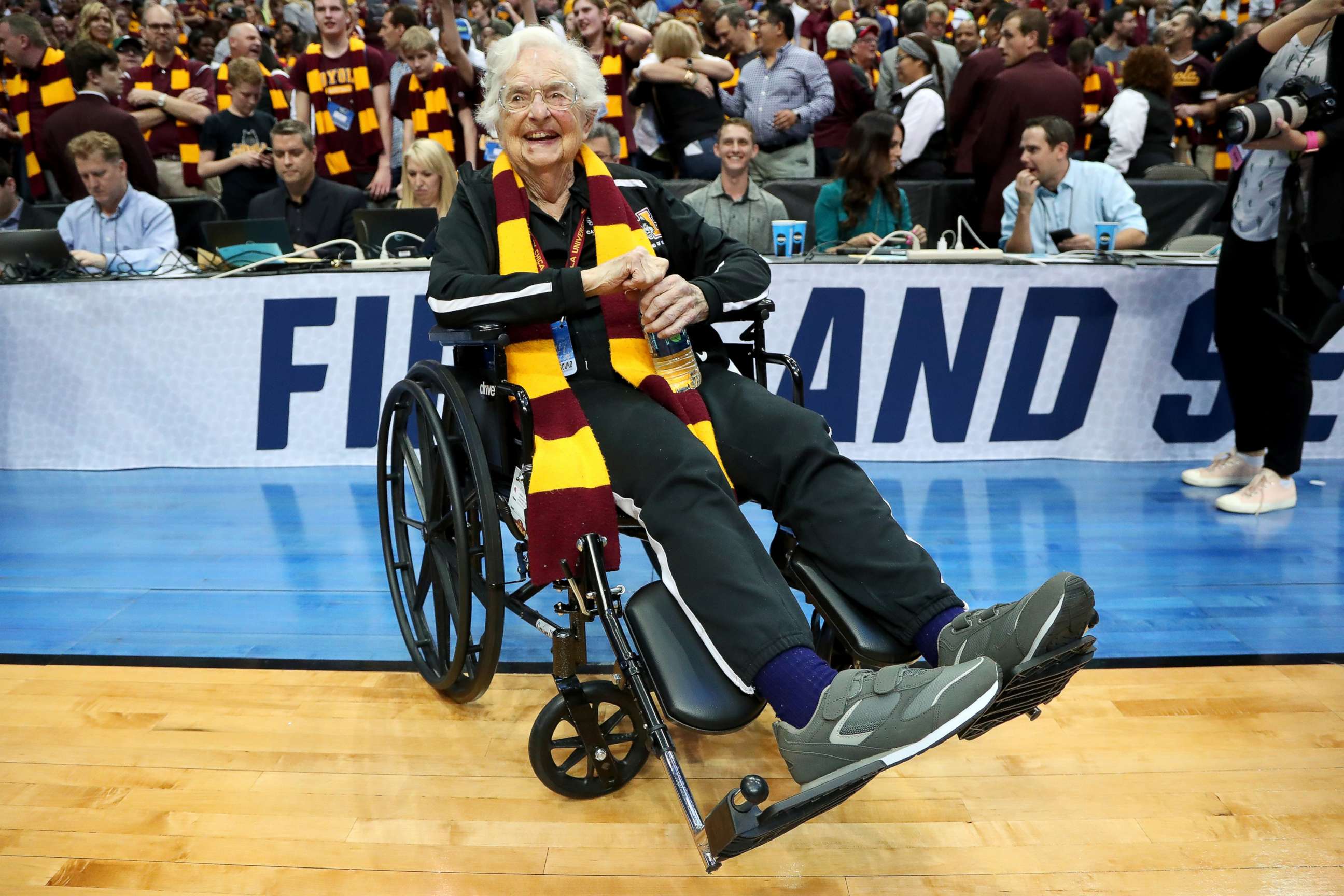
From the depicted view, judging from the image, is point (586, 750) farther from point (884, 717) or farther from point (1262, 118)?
point (1262, 118)

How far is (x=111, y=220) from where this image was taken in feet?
13.8

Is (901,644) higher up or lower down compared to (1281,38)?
lower down

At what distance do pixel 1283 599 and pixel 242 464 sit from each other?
3.36 meters

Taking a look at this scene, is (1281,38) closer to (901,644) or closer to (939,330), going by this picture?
(939,330)

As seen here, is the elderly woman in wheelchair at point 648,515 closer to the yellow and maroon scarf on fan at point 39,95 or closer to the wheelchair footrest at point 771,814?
the wheelchair footrest at point 771,814

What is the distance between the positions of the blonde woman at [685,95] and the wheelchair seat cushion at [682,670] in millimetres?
4295

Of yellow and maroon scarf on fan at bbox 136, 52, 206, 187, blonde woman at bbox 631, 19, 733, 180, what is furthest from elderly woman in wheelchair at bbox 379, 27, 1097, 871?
yellow and maroon scarf on fan at bbox 136, 52, 206, 187

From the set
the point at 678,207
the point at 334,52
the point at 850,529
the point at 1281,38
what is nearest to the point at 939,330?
the point at 1281,38

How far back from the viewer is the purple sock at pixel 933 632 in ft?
5.24

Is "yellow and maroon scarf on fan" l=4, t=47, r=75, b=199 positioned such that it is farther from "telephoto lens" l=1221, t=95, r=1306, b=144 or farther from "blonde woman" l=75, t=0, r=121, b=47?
"telephoto lens" l=1221, t=95, r=1306, b=144

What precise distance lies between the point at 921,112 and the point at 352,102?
3029mm

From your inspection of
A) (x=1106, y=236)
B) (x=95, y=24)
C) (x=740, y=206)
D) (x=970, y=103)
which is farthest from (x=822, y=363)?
(x=95, y=24)

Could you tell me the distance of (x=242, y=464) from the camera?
3.86 m

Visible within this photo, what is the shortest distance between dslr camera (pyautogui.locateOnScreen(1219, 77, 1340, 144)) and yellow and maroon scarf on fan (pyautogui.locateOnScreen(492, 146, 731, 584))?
1.65 metres
